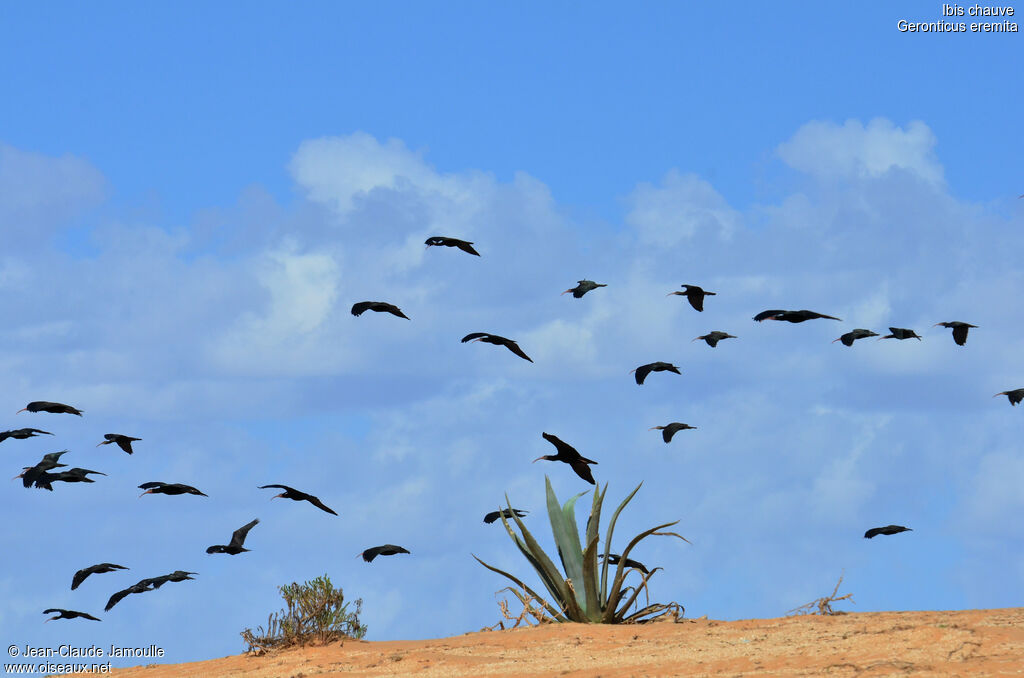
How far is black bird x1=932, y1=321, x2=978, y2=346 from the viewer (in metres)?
17.8

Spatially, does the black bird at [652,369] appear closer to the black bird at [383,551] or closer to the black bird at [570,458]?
the black bird at [570,458]

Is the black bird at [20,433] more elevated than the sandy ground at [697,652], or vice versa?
the black bird at [20,433]

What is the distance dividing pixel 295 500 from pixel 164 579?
8.50 feet

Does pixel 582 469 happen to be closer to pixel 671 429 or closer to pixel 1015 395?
pixel 671 429

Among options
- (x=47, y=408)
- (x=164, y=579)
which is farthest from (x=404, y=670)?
(x=47, y=408)

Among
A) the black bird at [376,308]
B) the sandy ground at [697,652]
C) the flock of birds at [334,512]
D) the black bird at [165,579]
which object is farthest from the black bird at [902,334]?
the black bird at [165,579]

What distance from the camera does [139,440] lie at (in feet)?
49.3

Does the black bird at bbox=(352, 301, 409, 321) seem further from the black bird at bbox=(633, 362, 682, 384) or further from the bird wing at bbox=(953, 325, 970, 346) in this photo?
the bird wing at bbox=(953, 325, 970, 346)

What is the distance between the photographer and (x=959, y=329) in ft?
58.7

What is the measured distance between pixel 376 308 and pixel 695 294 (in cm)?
485

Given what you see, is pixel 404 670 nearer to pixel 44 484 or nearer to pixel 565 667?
pixel 565 667

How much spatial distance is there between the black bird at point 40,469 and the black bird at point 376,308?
13.2ft

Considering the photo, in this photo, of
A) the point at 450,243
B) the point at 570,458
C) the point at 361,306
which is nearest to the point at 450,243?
the point at 450,243

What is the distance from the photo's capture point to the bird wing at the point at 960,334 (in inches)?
702
